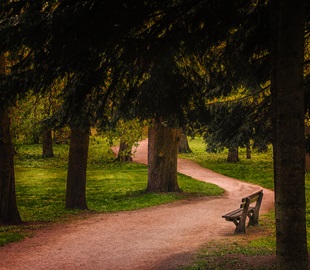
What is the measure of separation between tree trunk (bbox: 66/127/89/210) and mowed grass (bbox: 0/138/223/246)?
414 millimetres

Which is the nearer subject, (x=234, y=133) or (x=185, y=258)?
(x=185, y=258)

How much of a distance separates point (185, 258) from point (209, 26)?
412 cm

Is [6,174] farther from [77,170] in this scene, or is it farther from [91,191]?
[91,191]

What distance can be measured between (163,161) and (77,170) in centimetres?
444

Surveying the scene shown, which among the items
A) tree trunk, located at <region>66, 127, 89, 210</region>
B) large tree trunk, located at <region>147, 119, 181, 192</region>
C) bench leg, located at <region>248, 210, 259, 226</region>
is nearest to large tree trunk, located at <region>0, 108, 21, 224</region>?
tree trunk, located at <region>66, 127, 89, 210</region>

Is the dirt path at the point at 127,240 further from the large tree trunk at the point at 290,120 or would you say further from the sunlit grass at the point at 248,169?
the sunlit grass at the point at 248,169

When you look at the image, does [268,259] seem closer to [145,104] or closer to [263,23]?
[145,104]

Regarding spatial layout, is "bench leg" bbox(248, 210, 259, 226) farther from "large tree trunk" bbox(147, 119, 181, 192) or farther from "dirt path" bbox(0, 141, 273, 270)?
"large tree trunk" bbox(147, 119, 181, 192)

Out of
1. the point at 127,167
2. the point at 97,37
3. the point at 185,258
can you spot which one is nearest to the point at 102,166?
the point at 127,167

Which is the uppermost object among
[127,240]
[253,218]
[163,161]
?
[163,161]

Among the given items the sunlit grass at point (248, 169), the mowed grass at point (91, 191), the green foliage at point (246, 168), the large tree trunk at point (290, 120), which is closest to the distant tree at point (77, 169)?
the mowed grass at point (91, 191)

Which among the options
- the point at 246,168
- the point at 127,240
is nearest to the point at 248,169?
the point at 246,168

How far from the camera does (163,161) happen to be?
18.8 m

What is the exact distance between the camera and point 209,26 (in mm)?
7332
